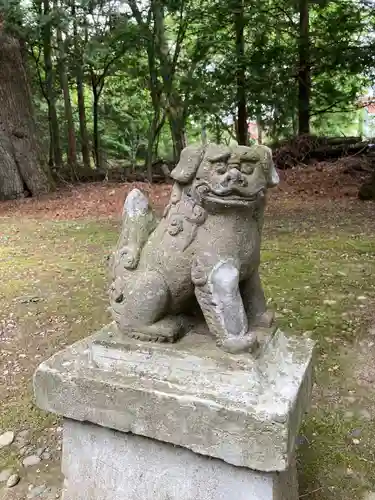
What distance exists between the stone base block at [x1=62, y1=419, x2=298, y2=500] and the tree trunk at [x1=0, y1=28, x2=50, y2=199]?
7.22 m


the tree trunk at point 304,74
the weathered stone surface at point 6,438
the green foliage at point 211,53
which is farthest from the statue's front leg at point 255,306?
the tree trunk at point 304,74

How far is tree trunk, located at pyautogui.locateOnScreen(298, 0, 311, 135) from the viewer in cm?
864

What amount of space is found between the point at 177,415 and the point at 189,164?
74cm

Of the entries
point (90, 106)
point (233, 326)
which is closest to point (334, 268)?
point (233, 326)

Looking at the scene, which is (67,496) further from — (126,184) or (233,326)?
(126,184)

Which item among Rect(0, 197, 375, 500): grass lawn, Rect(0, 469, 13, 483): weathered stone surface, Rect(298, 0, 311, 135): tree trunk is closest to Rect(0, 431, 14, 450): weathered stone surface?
Rect(0, 197, 375, 500): grass lawn

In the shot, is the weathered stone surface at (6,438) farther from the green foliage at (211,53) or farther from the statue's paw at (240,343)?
the green foliage at (211,53)

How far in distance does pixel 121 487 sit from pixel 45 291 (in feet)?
8.08

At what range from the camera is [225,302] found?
154 cm

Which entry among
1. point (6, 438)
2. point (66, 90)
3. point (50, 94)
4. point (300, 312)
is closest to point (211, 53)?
point (66, 90)

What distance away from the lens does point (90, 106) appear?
46.3 feet

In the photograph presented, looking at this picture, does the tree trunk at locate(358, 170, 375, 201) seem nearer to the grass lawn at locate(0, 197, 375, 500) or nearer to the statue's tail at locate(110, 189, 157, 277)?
the grass lawn at locate(0, 197, 375, 500)

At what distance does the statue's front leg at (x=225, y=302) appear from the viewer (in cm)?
153

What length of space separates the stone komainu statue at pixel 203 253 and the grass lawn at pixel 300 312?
2.88 ft
